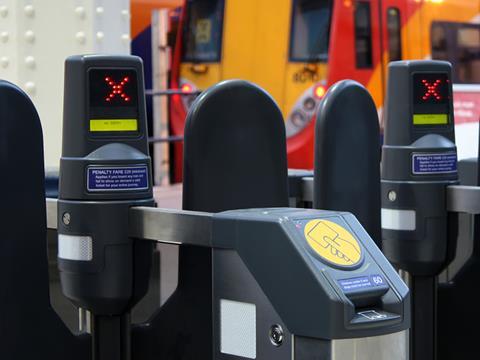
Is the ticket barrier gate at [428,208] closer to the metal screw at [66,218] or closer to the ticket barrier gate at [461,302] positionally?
the ticket barrier gate at [461,302]

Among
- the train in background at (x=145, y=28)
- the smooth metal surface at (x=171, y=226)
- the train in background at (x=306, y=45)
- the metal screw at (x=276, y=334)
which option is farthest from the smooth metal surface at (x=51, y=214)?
the train in background at (x=145, y=28)

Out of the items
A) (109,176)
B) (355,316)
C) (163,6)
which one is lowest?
(355,316)

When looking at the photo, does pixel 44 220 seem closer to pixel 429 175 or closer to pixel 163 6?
pixel 429 175

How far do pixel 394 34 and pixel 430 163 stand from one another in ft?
23.2

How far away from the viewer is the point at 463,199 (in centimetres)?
469

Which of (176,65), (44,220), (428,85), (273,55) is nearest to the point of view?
(44,220)

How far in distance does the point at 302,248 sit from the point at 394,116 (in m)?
2.16

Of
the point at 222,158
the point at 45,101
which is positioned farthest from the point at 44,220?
the point at 45,101

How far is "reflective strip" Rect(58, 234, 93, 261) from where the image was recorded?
3.31 m

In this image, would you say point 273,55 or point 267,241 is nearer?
point 267,241

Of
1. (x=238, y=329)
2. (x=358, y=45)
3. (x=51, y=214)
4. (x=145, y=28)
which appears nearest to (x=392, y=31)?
(x=358, y=45)

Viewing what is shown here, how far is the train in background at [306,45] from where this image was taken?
11062mm

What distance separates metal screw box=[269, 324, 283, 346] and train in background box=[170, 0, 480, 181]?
8098 mm

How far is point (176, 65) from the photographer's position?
12.2 metres
